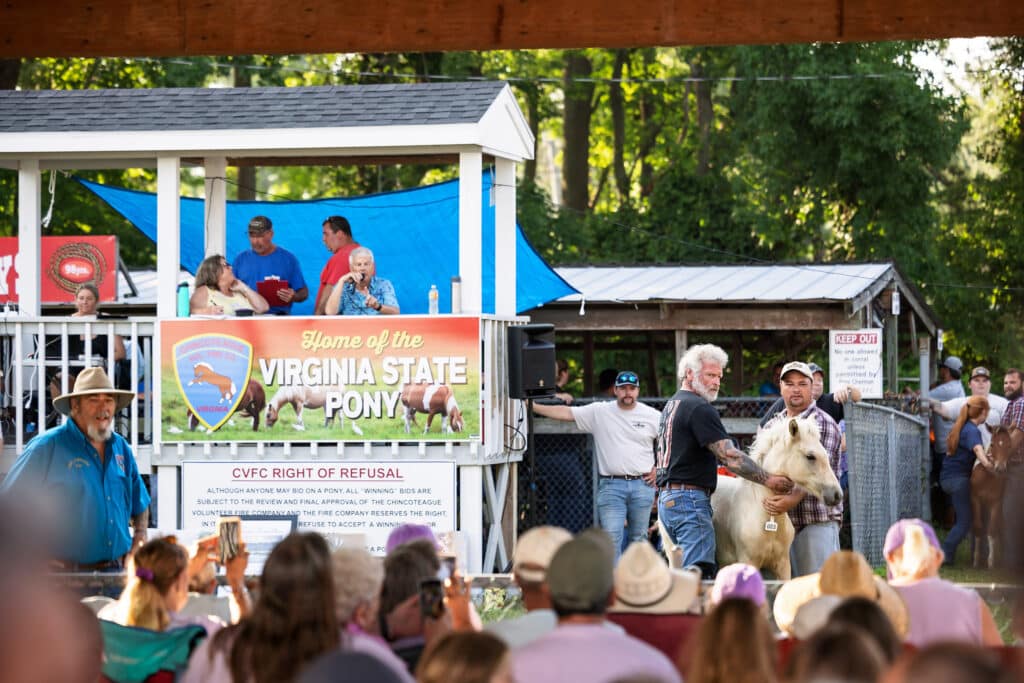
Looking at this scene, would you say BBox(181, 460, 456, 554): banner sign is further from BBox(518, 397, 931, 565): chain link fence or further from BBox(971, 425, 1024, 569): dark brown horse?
BBox(971, 425, 1024, 569): dark brown horse

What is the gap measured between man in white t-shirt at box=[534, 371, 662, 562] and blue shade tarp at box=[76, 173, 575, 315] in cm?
220

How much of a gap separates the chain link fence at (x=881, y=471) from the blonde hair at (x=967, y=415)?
52 centimetres

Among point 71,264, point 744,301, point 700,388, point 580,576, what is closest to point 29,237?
point 71,264

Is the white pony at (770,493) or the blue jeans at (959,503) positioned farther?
the blue jeans at (959,503)

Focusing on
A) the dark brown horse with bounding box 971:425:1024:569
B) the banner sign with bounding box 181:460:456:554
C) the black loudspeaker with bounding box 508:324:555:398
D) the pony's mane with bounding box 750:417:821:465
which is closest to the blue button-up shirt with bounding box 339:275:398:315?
the black loudspeaker with bounding box 508:324:555:398

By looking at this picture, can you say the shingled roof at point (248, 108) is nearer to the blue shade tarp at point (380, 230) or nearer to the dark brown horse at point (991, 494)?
the blue shade tarp at point (380, 230)

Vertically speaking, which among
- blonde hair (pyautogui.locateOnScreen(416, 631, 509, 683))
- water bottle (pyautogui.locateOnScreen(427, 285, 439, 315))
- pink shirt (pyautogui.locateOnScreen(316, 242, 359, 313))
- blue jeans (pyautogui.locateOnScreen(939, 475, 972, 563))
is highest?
pink shirt (pyautogui.locateOnScreen(316, 242, 359, 313))

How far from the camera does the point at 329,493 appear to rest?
12.1 metres

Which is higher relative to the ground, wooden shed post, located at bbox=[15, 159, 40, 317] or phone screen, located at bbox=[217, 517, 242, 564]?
wooden shed post, located at bbox=[15, 159, 40, 317]

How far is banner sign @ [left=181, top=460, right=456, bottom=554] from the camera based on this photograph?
12.0 m

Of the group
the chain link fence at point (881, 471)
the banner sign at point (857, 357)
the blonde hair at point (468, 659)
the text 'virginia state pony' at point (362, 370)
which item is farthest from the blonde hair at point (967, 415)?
the blonde hair at point (468, 659)

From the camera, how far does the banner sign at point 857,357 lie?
16781mm

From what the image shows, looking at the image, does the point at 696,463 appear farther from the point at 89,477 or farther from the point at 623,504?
the point at 89,477

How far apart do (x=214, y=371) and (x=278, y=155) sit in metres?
2.13
